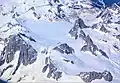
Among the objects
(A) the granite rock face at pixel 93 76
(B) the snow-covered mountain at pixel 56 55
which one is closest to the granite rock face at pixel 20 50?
(B) the snow-covered mountain at pixel 56 55

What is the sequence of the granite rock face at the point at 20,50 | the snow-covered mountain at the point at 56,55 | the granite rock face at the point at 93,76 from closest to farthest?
1. the granite rock face at the point at 93,76
2. the snow-covered mountain at the point at 56,55
3. the granite rock face at the point at 20,50

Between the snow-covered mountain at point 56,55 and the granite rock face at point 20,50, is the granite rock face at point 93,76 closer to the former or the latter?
the snow-covered mountain at point 56,55

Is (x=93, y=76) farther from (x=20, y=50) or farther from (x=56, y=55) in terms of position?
(x=20, y=50)

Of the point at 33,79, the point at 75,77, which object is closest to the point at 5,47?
the point at 33,79

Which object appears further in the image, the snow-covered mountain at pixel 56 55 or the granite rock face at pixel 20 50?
the granite rock face at pixel 20 50

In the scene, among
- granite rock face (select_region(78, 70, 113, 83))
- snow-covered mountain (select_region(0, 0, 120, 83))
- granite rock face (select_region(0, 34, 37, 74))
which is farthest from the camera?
A: granite rock face (select_region(0, 34, 37, 74))

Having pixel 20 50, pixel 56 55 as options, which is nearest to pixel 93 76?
pixel 56 55

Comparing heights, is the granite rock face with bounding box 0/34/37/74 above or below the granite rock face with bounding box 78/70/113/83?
above

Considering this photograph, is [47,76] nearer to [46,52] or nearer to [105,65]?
[46,52]

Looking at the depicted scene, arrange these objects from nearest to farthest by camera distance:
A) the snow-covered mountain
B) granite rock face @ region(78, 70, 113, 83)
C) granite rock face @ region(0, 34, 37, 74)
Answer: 1. granite rock face @ region(78, 70, 113, 83)
2. the snow-covered mountain
3. granite rock face @ region(0, 34, 37, 74)

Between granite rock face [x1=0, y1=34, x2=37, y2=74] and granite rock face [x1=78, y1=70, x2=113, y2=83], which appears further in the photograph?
granite rock face [x1=0, y1=34, x2=37, y2=74]

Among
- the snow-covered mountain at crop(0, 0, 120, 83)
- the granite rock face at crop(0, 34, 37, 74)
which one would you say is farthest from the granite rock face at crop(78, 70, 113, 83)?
the granite rock face at crop(0, 34, 37, 74)

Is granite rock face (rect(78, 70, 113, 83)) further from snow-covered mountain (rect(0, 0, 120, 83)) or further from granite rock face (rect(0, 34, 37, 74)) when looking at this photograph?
granite rock face (rect(0, 34, 37, 74))
